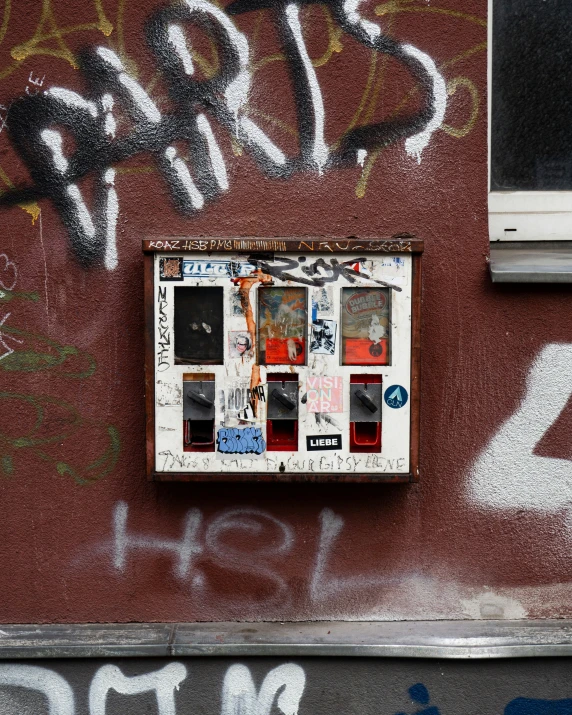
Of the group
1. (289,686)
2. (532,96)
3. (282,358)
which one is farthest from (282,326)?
(532,96)

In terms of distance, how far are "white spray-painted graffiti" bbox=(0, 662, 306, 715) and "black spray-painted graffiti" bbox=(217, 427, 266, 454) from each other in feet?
2.78

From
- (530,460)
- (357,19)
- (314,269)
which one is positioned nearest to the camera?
(314,269)

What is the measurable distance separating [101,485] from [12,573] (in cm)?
50

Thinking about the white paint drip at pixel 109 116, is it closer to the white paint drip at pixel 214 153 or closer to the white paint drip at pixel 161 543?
the white paint drip at pixel 214 153

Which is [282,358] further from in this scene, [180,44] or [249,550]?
[180,44]

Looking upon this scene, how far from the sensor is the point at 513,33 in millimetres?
3465

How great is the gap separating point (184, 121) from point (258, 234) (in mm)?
514

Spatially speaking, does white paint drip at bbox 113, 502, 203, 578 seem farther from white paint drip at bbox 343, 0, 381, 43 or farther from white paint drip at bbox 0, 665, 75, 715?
white paint drip at bbox 343, 0, 381, 43

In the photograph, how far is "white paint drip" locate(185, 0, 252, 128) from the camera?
124 inches

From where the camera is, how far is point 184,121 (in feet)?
10.4

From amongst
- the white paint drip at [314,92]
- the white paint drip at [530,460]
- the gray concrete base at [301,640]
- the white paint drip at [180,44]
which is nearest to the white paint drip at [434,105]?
the white paint drip at [314,92]

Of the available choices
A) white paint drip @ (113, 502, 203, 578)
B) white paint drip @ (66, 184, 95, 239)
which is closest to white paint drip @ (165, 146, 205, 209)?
white paint drip @ (66, 184, 95, 239)

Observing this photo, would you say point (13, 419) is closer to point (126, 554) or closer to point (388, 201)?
point (126, 554)

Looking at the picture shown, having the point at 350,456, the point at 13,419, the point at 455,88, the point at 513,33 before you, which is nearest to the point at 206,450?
the point at 350,456
